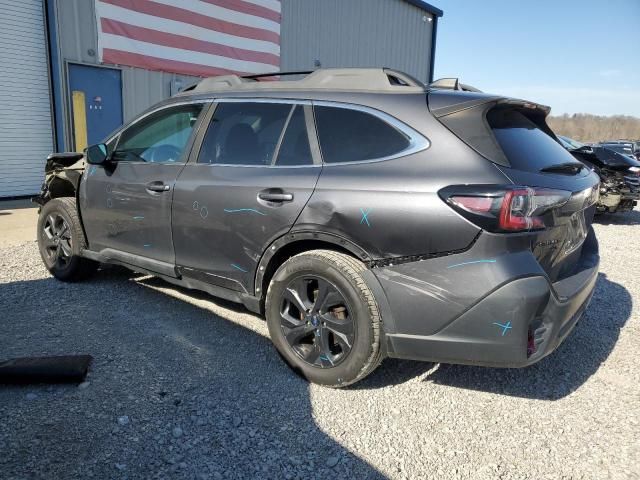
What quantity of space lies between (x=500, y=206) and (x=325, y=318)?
1.16 m

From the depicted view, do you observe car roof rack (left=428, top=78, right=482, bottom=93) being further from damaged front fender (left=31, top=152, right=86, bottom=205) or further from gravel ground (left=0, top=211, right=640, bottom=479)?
damaged front fender (left=31, top=152, right=86, bottom=205)

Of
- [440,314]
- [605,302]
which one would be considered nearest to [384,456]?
[440,314]

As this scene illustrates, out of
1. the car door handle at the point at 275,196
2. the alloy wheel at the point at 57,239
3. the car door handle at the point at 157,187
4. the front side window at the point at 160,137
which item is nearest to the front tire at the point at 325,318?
the car door handle at the point at 275,196

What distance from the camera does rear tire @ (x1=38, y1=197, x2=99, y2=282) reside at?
4441 mm

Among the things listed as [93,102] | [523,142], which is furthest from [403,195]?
[93,102]

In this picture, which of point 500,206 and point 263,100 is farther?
point 263,100

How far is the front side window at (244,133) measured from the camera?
322 centimetres

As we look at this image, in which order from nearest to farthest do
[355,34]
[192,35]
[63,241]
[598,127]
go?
[63,241] → [192,35] → [355,34] → [598,127]

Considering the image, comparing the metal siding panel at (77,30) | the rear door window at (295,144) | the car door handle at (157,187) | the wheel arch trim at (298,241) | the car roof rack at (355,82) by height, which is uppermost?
the metal siding panel at (77,30)

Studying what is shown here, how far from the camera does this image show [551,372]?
3201 mm

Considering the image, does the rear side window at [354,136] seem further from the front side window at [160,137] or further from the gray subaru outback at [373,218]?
the front side window at [160,137]

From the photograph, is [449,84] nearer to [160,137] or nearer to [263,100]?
[263,100]

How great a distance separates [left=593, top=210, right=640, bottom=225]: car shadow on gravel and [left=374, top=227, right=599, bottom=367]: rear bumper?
8.28 m

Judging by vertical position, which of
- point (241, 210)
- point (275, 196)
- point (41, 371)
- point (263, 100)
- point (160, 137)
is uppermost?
point (263, 100)
